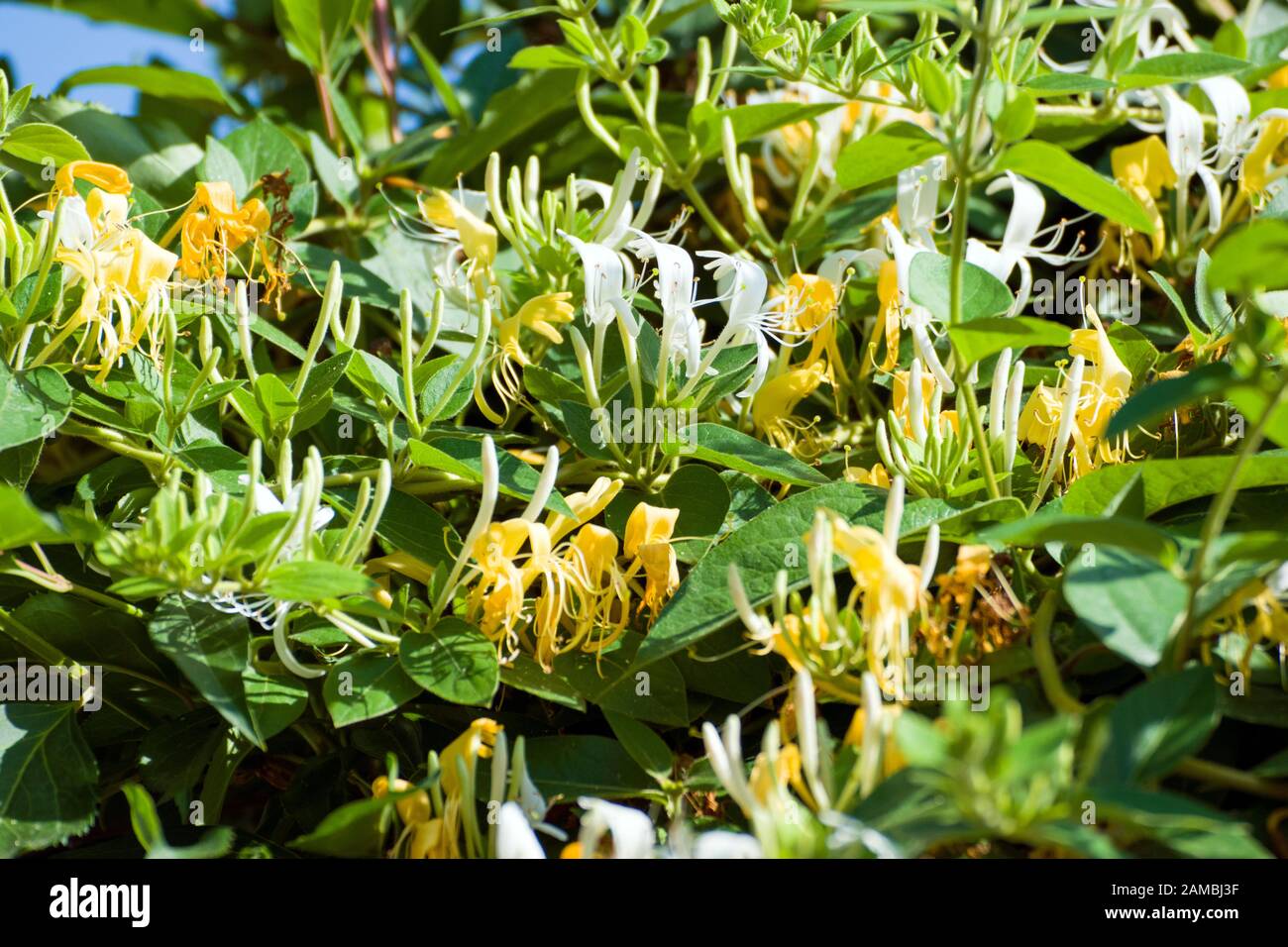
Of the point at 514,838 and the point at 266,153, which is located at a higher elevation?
the point at 266,153

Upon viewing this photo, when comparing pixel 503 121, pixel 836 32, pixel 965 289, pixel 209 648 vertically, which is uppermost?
pixel 503 121

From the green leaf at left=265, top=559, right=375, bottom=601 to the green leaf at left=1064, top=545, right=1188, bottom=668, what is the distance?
1.38ft

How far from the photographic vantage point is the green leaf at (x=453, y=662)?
792mm

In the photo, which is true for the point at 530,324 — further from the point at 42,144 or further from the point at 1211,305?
the point at 1211,305

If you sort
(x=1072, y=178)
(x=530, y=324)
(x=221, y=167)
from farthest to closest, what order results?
(x=221, y=167)
(x=530, y=324)
(x=1072, y=178)

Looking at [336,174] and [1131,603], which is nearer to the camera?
[1131,603]

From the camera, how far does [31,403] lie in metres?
0.87

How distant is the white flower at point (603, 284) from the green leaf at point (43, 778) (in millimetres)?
493

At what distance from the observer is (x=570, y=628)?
920 mm

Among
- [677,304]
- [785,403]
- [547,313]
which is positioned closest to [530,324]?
A: [547,313]

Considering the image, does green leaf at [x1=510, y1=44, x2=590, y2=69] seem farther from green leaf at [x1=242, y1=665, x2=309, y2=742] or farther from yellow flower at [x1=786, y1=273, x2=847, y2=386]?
green leaf at [x1=242, y1=665, x2=309, y2=742]

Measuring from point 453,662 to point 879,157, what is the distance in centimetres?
50
